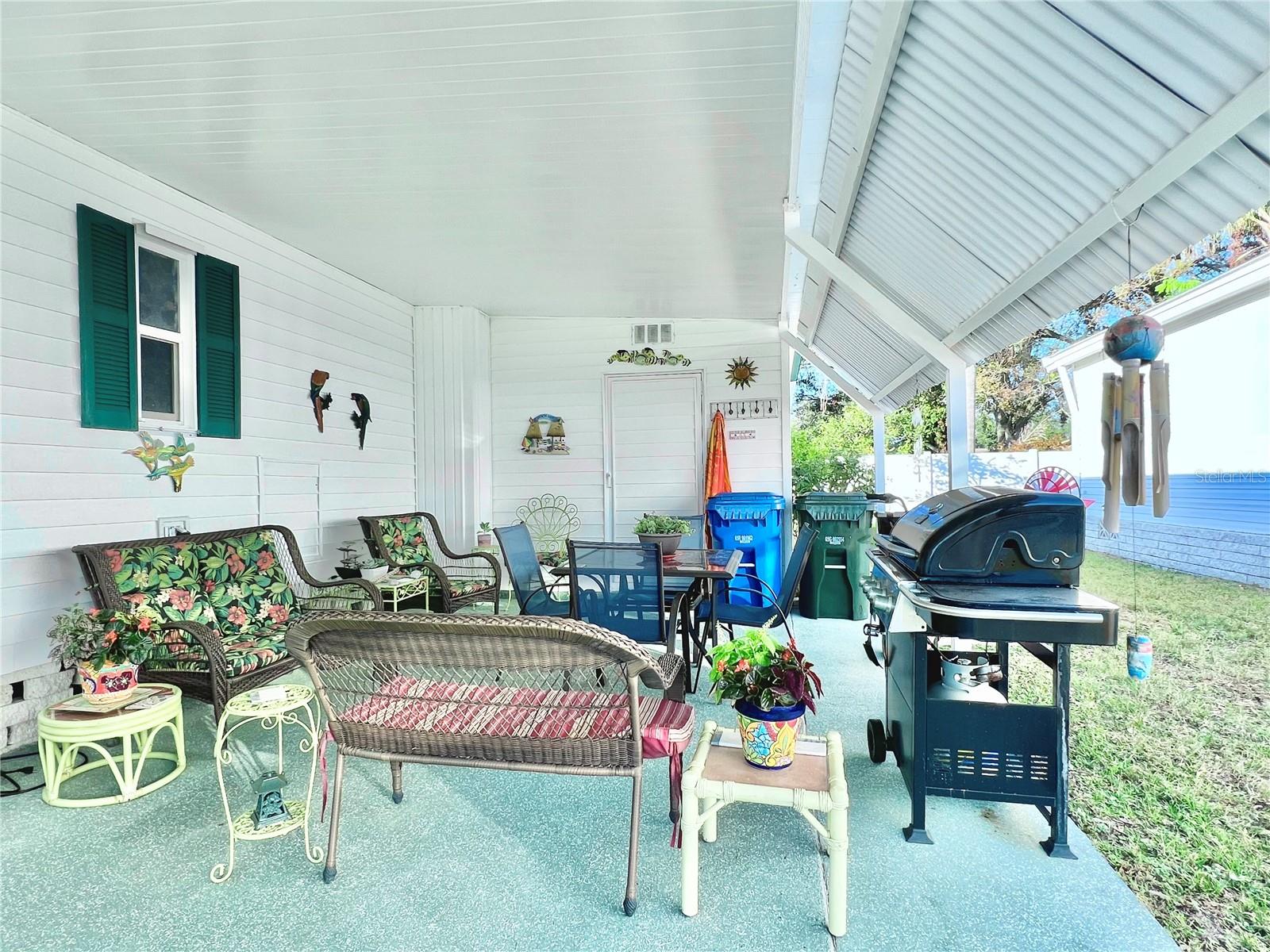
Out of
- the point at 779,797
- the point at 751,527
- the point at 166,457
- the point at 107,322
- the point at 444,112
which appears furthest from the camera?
the point at 751,527

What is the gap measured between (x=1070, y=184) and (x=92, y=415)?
4.70 metres

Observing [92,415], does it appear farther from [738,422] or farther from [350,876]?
[738,422]

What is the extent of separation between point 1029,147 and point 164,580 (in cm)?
451

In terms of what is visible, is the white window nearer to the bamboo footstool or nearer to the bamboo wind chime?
the bamboo footstool

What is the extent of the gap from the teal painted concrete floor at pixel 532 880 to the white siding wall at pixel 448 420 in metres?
3.90

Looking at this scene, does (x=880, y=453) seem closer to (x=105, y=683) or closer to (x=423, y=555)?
(x=423, y=555)

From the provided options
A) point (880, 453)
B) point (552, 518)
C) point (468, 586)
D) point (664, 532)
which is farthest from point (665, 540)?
point (880, 453)

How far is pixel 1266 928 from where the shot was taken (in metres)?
1.84

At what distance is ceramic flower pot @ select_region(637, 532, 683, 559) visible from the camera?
164 inches

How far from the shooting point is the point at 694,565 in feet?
13.1

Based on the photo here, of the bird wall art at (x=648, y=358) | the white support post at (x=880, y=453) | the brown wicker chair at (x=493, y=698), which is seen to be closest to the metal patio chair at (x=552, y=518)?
the bird wall art at (x=648, y=358)

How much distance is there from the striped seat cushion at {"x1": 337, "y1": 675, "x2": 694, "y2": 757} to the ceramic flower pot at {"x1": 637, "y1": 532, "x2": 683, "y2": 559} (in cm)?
195

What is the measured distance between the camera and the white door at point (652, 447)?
670 centimetres

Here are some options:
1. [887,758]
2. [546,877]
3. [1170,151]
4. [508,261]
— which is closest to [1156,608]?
[887,758]
